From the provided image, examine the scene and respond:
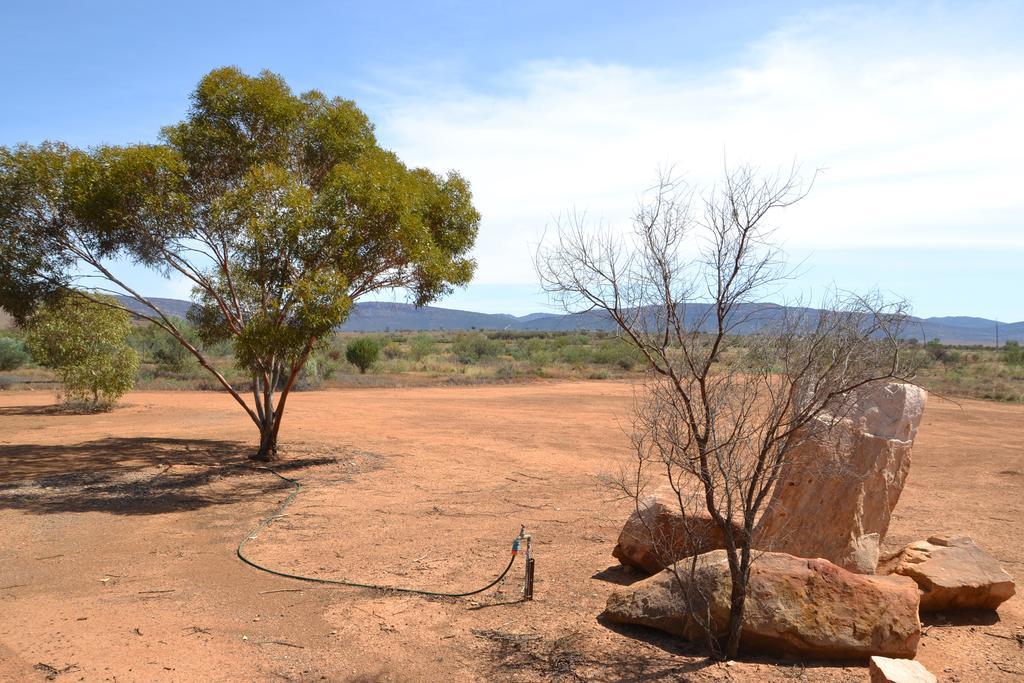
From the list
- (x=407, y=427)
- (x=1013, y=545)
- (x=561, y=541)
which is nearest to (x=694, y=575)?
(x=561, y=541)

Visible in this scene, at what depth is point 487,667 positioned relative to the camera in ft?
19.3

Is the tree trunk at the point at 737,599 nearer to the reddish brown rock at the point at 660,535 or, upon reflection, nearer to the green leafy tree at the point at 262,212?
the reddish brown rock at the point at 660,535

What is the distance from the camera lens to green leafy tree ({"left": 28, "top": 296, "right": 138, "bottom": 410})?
20.7m

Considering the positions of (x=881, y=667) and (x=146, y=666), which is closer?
(x=881, y=667)

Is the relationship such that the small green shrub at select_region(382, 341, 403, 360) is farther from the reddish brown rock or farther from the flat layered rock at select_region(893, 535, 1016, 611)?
the flat layered rock at select_region(893, 535, 1016, 611)

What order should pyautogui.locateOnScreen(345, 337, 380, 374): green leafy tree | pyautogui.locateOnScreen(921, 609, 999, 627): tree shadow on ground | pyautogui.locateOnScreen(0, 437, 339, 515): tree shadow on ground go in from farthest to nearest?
pyautogui.locateOnScreen(345, 337, 380, 374): green leafy tree
pyautogui.locateOnScreen(0, 437, 339, 515): tree shadow on ground
pyautogui.locateOnScreen(921, 609, 999, 627): tree shadow on ground

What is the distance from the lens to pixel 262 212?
11.4m

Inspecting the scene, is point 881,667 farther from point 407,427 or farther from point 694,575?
point 407,427

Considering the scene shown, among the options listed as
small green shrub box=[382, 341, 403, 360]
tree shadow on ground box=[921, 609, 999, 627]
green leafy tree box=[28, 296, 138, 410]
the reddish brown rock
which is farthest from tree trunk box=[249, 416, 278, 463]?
small green shrub box=[382, 341, 403, 360]

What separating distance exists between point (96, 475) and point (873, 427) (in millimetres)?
11708

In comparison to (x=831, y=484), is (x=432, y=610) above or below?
below

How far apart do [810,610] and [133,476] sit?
36.1 ft

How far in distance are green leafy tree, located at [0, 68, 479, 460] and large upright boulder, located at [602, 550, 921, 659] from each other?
6.82 metres

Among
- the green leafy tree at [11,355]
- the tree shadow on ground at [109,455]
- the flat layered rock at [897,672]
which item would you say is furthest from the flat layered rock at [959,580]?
the green leafy tree at [11,355]
